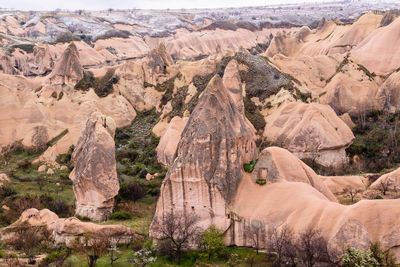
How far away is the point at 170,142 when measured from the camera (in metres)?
51.1

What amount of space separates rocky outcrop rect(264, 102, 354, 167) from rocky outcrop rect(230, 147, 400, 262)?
18.2 meters

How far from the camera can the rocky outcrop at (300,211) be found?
69.4 ft

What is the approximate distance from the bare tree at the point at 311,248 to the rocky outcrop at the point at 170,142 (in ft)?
92.3

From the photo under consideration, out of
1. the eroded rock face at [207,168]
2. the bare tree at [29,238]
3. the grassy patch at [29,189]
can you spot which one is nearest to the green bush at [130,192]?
the grassy patch at [29,189]

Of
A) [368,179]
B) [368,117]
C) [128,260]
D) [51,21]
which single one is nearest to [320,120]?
[368,179]

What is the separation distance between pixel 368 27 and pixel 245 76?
1668 inches

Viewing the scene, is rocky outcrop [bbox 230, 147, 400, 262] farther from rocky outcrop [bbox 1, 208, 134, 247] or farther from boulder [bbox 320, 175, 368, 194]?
boulder [bbox 320, 175, 368, 194]

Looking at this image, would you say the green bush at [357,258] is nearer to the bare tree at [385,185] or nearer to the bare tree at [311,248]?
the bare tree at [311,248]

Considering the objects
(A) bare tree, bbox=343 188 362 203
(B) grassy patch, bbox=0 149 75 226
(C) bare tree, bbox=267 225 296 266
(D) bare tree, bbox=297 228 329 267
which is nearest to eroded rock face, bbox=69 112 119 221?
(B) grassy patch, bbox=0 149 75 226

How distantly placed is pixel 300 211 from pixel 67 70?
161 feet

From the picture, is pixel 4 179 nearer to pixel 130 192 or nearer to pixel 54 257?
pixel 130 192

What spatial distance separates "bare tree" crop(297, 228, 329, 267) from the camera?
21531 millimetres

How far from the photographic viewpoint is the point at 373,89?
64188 mm

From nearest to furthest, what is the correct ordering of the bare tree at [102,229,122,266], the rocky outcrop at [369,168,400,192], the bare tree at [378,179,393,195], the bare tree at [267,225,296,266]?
the bare tree at [267,225,296,266] < the bare tree at [102,229,122,266] < the rocky outcrop at [369,168,400,192] < the bare tree at [378,179,393,195]
